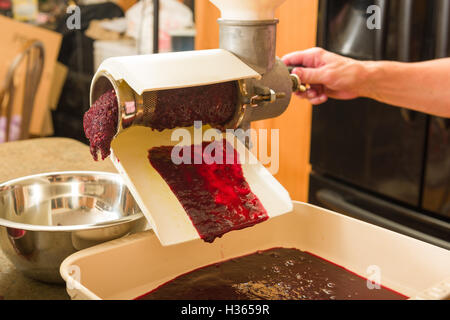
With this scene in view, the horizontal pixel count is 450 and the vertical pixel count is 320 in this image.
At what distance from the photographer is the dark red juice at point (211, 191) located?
2.98 feet

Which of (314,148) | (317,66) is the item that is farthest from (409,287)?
(314,148)

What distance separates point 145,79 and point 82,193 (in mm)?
357

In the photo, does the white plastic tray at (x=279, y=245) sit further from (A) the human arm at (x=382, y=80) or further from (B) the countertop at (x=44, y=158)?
(A) the human arm at (x=382, y=80)

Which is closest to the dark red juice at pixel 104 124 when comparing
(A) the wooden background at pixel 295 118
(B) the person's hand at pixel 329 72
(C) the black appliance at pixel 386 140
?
(B) the person's hand at pixel 329 72

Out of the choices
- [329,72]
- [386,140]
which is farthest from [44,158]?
[386,140]

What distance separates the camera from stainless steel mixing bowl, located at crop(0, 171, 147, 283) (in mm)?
796

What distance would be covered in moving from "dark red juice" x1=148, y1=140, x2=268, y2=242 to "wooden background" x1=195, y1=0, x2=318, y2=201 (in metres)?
1.27

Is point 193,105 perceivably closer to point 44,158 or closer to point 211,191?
point 211,191

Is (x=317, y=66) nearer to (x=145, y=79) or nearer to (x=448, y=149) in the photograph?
(x=448, y=149)

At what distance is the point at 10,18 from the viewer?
11.6 ft

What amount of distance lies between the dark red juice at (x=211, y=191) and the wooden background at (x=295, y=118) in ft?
4.15

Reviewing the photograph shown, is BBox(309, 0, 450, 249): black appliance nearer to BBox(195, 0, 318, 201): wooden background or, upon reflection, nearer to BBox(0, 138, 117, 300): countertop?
BBox(195, 0, 318, 201): wooden background

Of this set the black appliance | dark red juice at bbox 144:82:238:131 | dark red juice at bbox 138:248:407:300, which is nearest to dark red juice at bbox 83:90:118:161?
dark red juice at bbox 144:82:238:131

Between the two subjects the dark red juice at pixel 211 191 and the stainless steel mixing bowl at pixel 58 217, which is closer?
the stainless steel mixing bowl at pixel 58 217
